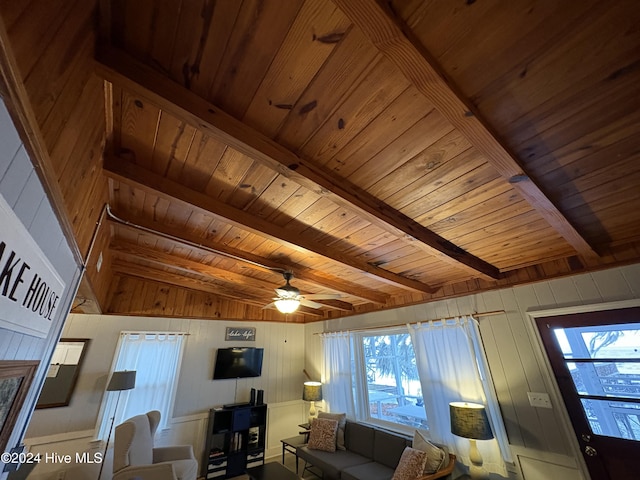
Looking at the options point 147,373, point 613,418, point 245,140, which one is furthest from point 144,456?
point 613,418

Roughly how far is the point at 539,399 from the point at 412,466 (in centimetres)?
136

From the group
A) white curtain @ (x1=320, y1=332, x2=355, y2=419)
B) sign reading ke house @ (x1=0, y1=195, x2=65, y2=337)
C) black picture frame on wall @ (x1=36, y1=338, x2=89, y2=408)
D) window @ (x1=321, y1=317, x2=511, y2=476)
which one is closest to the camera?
sign reading ke house @ (x1=0, y1=195, x2=65, y2=337)

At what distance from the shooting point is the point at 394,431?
3555mm

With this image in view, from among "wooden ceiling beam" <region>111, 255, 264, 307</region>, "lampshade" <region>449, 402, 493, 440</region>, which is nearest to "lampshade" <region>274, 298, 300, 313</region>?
"lampshade" <region>449, 402, 493, 440</region>

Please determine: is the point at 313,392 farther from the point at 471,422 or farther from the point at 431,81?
the point at 431,81

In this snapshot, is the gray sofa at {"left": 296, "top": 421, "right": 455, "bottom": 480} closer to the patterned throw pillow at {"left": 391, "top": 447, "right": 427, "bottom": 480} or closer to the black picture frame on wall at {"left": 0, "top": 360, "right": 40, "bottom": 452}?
the patterned throw pillow at {"left": 391, "top": 447, "right": 427, "bottom": 480}

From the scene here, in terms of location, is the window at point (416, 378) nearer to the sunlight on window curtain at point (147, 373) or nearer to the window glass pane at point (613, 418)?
the window glass pane at point (613, 418)

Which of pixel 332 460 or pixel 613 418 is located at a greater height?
pixel 613 418

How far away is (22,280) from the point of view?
0.81 m

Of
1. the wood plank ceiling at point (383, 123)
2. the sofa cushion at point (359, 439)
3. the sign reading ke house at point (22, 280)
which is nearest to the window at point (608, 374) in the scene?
the wood plank ceiling at point (383, 123)

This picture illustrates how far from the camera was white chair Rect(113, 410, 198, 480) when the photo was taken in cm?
256

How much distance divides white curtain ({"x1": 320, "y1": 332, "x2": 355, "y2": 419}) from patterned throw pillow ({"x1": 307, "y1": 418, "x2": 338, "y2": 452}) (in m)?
0.40

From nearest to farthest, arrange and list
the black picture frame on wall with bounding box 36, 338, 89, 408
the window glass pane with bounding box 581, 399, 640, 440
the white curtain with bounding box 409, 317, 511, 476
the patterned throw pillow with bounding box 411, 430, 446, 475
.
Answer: the window glass pane with bounding box 581, 399, 640, 440, the white curtain with bounding box 409, 317, 511, 476, the patterned throw pillow with bounding box 411, 430, 446, 475, the black picture frame on wall with bounding box 36, 338, 89, 408

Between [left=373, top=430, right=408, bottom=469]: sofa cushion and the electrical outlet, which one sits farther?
[left=373, top=430, right=408, bottom=469]: sofa cushion
